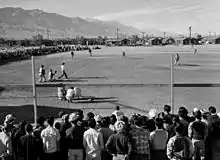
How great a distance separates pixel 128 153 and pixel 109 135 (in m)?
0.69

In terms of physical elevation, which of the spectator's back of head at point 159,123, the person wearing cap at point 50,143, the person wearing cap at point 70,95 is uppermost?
the spectator's back of head at point 159,123

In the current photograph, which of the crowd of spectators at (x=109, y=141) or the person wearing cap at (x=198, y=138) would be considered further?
the person wearing cap at (x=198, y=138)

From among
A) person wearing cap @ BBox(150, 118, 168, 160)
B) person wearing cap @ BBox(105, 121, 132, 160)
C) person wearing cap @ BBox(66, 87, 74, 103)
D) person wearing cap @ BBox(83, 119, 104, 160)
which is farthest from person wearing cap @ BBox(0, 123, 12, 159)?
person wearing cap @ BBox(66, 87, 74, 103)

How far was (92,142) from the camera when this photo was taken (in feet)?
18.6

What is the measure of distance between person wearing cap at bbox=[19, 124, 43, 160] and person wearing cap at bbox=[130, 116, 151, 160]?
1680mm

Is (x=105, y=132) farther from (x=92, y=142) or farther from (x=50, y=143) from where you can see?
(x=50, y=143)

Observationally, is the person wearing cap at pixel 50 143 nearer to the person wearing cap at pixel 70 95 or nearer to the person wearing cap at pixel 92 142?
the person wearing cap at pixel 92 142

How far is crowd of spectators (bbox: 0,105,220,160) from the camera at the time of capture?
5.31m

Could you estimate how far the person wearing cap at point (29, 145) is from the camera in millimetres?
5402

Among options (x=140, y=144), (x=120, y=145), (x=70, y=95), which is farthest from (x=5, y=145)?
A: (x=70, y=95)

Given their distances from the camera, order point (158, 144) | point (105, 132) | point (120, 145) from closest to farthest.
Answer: point (120, 145), point (158, 144), point (105, 132)

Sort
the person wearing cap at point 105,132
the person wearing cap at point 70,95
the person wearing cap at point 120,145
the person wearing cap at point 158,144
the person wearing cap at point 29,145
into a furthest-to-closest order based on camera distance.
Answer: the person wearing cap at point 70,95
the person wearing cap at point 105,132
the person wearing cap at point 158,144
the person wearing cap at point 29,145
the person wearing cap at point 120,145

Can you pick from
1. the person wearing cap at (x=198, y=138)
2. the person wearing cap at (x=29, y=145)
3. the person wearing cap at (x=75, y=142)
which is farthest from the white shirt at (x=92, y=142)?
the person wearing cap at (x=198, y=138)

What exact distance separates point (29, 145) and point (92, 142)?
3.65ft
